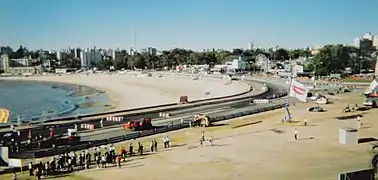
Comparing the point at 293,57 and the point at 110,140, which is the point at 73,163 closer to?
the point at 110,140

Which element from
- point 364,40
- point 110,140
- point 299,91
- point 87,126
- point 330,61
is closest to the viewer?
point 110,140

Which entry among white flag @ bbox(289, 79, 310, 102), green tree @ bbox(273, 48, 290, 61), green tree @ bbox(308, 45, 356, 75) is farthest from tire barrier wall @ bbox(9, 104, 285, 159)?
green tree @ bbox(273, 48, 290, 61)

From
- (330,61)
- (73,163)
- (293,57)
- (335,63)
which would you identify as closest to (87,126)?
(73,163)

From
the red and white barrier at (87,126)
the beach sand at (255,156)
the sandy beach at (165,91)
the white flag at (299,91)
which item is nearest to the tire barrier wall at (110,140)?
the beach sand at (255,156)

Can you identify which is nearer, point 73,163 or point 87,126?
point 73,163

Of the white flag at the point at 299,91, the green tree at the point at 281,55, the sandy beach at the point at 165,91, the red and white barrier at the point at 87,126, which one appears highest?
the green tree at the point at 281,55

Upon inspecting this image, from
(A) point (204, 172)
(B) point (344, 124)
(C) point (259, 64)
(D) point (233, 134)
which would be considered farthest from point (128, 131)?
(C) point (259, 64)

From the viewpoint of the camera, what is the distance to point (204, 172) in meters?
20.9

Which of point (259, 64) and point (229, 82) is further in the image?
point (259, 64)

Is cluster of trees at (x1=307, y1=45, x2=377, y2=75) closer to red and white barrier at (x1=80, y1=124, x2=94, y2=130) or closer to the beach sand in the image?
the beach sand

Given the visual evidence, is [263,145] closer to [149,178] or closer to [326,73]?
[149,178]

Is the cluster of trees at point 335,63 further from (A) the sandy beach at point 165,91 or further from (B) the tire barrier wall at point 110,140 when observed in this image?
(B) the tire barrier wall at point 110,140

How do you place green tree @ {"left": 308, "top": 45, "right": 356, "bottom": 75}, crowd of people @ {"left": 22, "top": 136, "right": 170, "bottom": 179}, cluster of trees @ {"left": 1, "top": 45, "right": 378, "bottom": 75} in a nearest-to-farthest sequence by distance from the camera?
crowd of people @ {"left": 22, "top": 136, "right": 170, "bottom": 179} → green tree @ {"left": 308, "top": 45, "right": 356, "bottom": 75} → cluster of trees @ {"left": 1, "top": 45, "right": 378, "bottom": 75}

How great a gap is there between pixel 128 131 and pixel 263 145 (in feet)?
34.5
